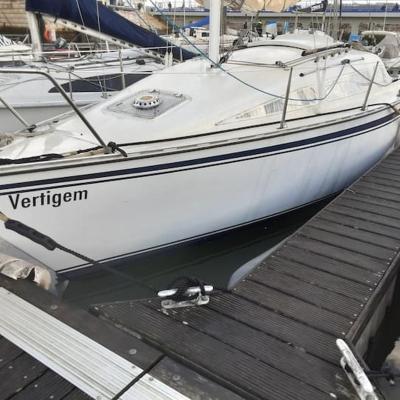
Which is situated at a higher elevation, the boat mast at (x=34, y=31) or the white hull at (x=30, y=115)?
the boat mast at (x=34, y=31)

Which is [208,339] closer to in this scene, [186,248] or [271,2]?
[186,248]

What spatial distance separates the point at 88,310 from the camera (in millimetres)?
2719

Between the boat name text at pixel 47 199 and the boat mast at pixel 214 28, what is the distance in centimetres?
220

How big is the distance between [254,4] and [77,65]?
3.82 m

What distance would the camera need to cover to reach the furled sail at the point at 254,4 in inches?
219

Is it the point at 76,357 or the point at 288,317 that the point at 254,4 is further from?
the point at 76,357

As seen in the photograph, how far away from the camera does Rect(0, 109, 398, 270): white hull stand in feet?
10.7

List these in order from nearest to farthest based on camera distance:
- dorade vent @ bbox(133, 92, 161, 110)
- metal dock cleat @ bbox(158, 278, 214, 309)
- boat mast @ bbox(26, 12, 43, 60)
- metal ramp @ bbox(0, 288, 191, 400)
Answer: metal ramp @ bbox(0, 288, 191, 400)
metal dock cleat @ bbox(158, 278, 214, 309)
dorade vent @ bbox(133, 92, 161, 110)
boat mast @ bbox(26, 12, 43, 60)

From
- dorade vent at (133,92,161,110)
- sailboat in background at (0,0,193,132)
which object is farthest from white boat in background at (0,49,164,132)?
dorade vent at (133,92,161,110)

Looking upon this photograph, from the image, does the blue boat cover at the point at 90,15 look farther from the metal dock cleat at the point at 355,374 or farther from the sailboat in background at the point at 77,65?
the metal dock cleat at the point at 355,374

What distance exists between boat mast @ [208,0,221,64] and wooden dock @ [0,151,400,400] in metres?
2.13

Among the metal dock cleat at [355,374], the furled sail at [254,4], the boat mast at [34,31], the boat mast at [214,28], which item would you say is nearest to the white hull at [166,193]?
the boat mast at [214,28]

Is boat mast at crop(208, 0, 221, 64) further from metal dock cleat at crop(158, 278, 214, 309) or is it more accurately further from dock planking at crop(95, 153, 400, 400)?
metal dock cleat at crop(158, 278, 214, 309)

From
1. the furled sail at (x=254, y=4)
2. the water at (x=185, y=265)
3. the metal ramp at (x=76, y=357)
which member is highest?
the furled sail at (x=254, y=4)
